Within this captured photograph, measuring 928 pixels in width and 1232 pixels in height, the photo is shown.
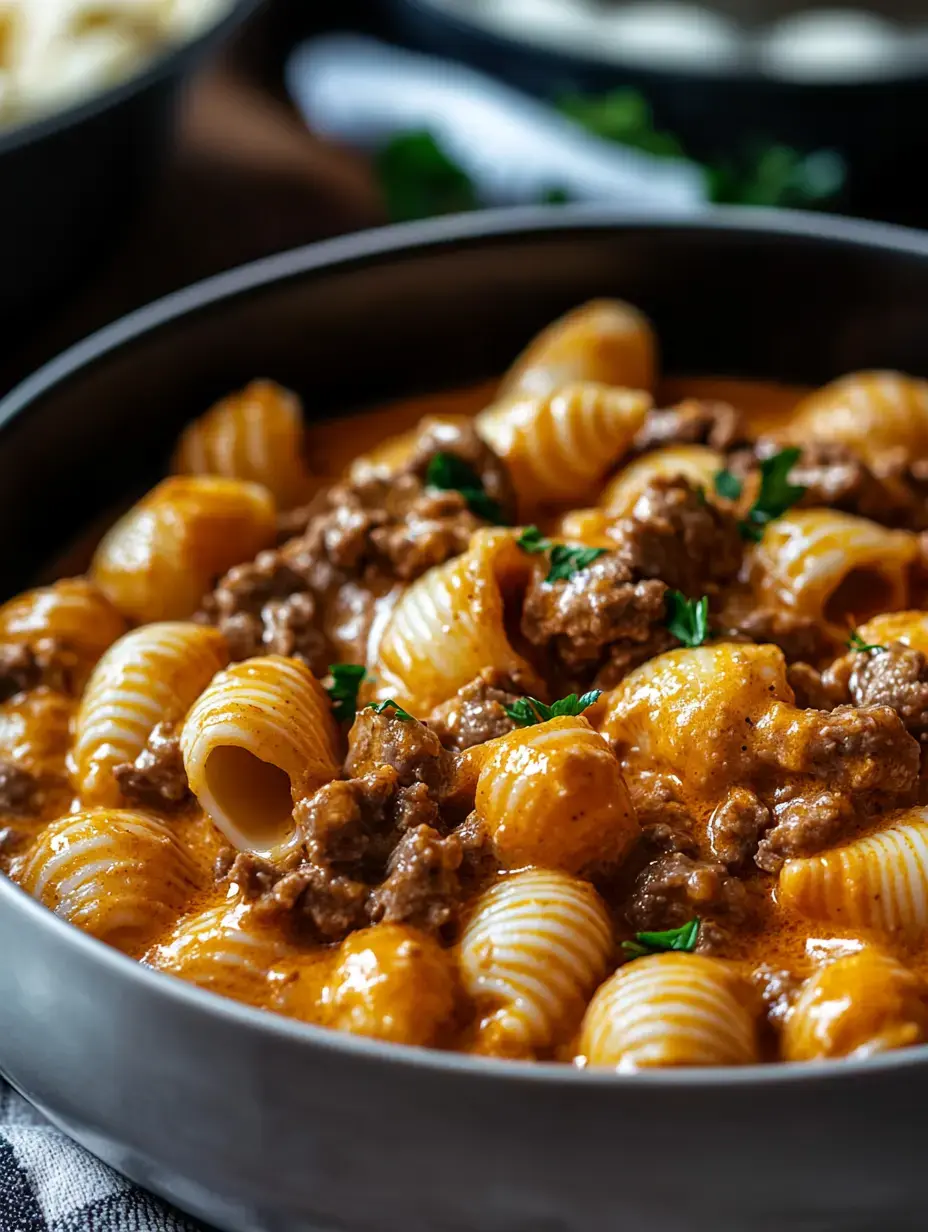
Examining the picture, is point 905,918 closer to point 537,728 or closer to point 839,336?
point 537,728

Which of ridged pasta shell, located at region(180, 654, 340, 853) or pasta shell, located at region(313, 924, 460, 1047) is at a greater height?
ridged pasta shell, located at region(180, 654, 340, 853)

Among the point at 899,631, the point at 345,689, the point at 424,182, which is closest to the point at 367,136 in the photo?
the point at 424,182

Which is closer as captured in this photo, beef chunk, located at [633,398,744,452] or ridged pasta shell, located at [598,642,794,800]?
ridged pasta shell, located at [598,642,794,800]

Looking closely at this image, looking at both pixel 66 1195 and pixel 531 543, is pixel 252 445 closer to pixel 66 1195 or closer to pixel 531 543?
pixel 531 543

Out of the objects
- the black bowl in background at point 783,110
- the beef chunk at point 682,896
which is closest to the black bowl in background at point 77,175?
the black bowl in background at point 783,110

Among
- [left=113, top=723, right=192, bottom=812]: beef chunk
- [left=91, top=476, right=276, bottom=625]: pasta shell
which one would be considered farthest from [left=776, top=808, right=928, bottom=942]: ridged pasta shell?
[left=91, top=476, right=276, bottom=625]: pasta shell

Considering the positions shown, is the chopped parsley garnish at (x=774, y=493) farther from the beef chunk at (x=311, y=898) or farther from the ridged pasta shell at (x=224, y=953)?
the ridged pasta shell at (x=224, y=953)

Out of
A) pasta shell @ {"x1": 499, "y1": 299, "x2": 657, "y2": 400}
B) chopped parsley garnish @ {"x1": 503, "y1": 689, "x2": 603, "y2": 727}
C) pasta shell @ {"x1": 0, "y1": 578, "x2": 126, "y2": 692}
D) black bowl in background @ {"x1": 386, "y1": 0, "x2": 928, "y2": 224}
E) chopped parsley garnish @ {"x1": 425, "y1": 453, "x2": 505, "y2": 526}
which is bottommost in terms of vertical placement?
chopped parsley garnish @ {"x1": 503, "y1": 689, "x2": 603, "y2": 727}

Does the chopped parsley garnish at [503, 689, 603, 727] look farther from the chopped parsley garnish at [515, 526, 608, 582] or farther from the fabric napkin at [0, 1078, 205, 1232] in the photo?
the fabric napkin at [0, 1078, 205, 1232]
